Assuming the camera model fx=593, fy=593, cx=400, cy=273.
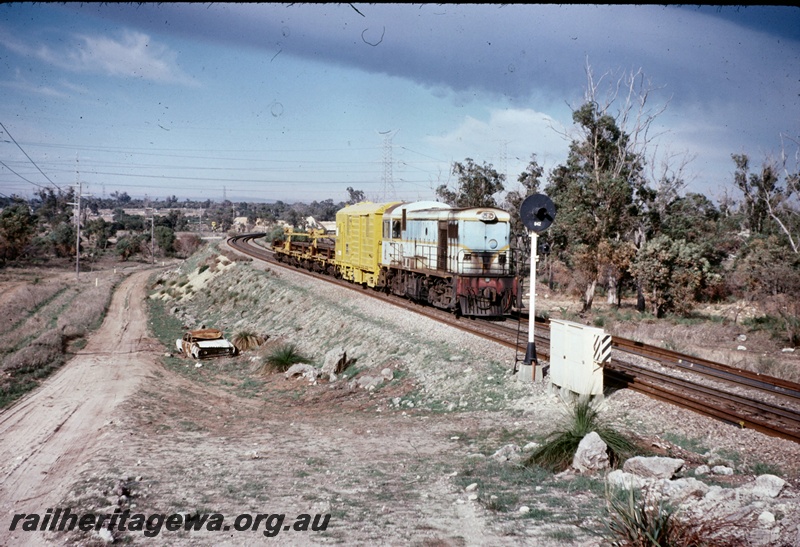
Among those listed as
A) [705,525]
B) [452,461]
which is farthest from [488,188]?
[705,525]

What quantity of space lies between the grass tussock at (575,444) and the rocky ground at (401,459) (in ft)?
0.98

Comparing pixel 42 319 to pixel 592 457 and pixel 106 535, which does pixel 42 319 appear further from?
pixel 592 457

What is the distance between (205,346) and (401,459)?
51.6ft

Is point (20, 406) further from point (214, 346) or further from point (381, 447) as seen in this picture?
point (381, 447)

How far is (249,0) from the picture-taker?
6777mm

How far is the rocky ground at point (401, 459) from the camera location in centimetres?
629

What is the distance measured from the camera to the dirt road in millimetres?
9812

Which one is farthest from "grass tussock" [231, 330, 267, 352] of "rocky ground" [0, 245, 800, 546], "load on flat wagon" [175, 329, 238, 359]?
"rocky ground" [0, 245, 800, 546]

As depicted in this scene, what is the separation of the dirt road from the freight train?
1011 cm

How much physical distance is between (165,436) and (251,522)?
6286 millimetres

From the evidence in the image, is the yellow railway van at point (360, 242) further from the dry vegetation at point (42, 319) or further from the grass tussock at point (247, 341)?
the dry vegetation at point (42, 319)

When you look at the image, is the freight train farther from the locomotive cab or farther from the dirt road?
the dirt road

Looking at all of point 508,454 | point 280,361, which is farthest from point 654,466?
point 280,361

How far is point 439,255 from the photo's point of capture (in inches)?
825
